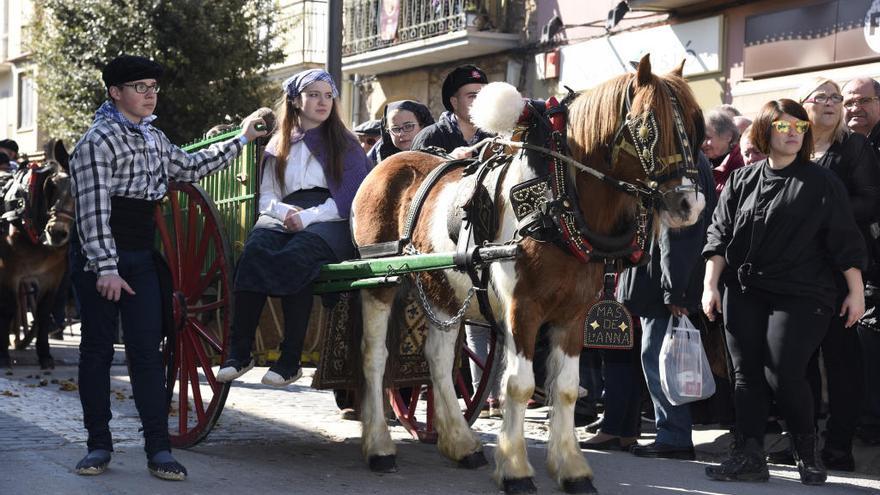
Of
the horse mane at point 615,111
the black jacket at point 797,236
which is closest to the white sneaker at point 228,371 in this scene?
the horse mane at point 615,111

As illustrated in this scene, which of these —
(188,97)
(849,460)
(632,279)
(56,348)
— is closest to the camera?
(849,460)

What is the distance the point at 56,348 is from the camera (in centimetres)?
1370

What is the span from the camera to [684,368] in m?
6.82

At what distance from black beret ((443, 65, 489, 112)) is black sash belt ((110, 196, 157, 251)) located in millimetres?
2603

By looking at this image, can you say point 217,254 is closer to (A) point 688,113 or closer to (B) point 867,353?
(A) point 688,113

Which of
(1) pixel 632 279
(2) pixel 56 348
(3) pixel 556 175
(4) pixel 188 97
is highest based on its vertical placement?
(4) pixel 188 97

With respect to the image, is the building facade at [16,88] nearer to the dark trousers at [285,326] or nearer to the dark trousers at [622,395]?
the dark trousers at [622,395]

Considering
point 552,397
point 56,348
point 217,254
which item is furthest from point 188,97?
point 552,397

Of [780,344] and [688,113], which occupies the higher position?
[688,113]

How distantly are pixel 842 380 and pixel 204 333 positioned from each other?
345cm

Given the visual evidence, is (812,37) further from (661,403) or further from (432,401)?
(432,401)

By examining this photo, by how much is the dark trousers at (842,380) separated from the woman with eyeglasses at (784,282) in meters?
0.23

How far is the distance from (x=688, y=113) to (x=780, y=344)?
Answer: 138 cm

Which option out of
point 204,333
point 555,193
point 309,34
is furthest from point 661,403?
point 309,34
